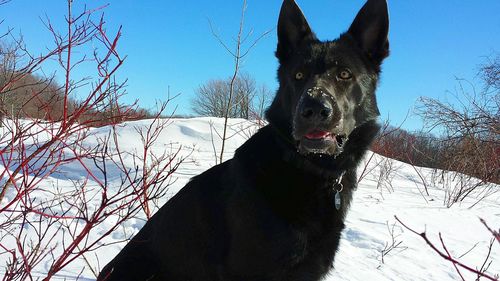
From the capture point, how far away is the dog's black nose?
6.77ft

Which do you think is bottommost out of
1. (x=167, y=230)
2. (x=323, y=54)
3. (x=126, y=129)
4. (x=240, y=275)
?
(x=240, y=275)

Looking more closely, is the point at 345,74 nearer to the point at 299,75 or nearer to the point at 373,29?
the point at 299,75

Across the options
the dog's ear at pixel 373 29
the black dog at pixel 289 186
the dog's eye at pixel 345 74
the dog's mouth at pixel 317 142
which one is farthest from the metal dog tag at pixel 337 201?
the dog's ear at pixel 373 29

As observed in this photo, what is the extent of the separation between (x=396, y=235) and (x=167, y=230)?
3386mm

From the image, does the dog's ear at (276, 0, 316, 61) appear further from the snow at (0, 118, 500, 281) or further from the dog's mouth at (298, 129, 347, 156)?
the snow at (0, 118, 500, 281)

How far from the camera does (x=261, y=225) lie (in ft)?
6.73

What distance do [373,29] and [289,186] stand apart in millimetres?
1409

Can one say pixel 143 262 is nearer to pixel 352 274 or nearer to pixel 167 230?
pixel 167 230

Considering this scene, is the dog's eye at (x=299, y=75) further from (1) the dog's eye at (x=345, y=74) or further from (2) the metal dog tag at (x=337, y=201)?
(2) the metal dog tag at (x=337, y=201)

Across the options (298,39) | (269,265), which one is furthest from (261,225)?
(298,39)

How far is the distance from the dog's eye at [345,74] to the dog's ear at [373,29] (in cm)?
34

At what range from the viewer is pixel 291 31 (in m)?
2.80

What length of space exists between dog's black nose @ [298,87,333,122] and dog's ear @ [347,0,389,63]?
2.89ft

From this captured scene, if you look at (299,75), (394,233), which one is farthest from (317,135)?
(394,233)
